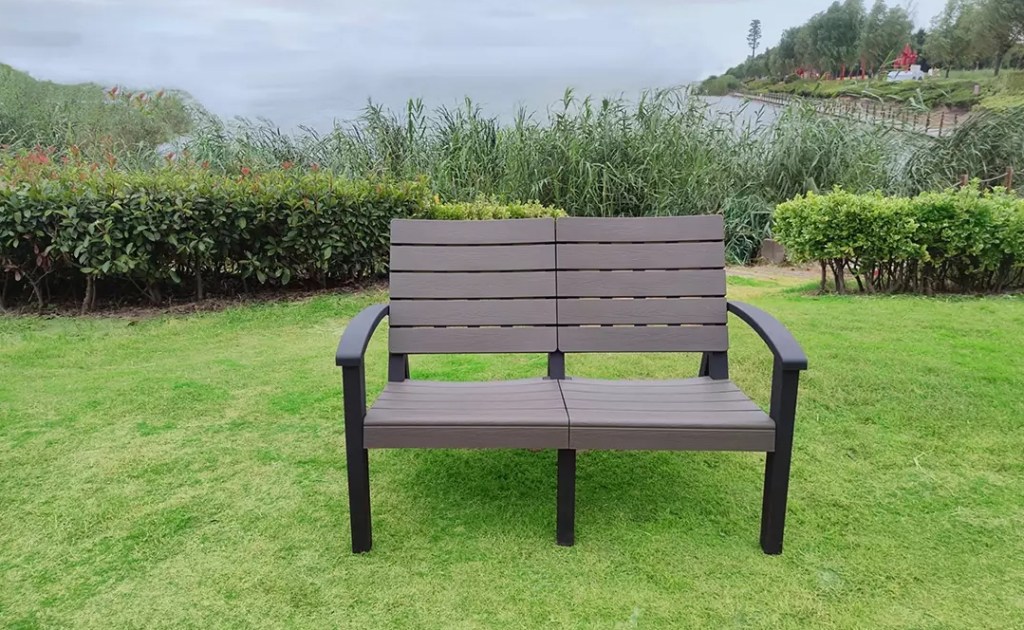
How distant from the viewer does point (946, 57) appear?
1405cm

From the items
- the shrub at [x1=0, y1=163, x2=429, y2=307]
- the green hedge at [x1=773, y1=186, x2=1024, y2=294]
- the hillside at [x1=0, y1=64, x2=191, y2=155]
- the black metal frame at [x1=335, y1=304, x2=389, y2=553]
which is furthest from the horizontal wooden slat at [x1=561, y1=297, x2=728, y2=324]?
the hillside at [x1=0, y1=64, x2=191, y2=155]

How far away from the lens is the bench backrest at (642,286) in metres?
2.59

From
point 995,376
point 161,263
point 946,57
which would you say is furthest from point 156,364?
point 946,57

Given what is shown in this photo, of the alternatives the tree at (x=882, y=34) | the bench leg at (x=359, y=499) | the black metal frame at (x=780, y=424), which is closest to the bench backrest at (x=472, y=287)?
the bench leg at (x=359, y=499)

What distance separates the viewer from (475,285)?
8.67 ft

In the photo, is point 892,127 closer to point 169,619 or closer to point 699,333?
point 699,333

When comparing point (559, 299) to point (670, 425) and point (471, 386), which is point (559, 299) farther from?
point (670, 425)

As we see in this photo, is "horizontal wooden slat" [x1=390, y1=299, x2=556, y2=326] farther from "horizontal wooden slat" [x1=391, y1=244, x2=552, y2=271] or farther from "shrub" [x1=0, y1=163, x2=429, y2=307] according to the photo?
"shrub" [x1=0, y1=163, x2=429, y2=307]

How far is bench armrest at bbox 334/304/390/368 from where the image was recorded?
1.97m

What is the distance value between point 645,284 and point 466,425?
98 centimetres

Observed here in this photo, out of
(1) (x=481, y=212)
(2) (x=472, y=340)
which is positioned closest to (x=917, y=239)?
(1) (x=481, y=212)

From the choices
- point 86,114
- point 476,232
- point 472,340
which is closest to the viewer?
point 472,340

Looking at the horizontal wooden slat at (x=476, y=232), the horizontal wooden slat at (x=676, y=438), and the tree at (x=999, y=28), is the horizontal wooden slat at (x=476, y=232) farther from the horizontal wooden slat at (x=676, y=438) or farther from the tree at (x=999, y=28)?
the tree at (x=999, y=28)

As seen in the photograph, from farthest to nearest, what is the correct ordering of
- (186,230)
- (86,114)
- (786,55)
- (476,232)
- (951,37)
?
1. (951,37)
2. (786,55)
3. (86,114)
4. (186,230)
5. (476,232)
